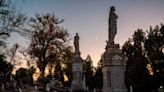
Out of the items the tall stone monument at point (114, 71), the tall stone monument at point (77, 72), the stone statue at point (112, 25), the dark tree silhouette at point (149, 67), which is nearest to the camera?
the tall stone monument at point (114, 71)

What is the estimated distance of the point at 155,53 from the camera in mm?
52625

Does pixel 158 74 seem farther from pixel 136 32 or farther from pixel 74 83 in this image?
pixel 74 83

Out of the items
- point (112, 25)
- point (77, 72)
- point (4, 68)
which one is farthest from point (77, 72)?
point (4, 68)

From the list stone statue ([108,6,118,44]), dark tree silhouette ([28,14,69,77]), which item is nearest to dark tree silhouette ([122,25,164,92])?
→ dark tree silhouette ([28,14,69,77])

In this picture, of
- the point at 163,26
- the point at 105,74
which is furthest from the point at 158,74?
the point at 105,74

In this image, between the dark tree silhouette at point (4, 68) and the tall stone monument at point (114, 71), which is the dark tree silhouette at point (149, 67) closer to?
the dark tree silhouette at point (4, 68)

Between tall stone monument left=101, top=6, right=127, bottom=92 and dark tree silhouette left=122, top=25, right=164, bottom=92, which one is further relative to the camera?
dark tree silhouette left=122, top=25, right=164, bottom=92

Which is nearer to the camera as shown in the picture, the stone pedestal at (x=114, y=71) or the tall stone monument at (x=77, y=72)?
the stone pedestal at (x=114, y=71)

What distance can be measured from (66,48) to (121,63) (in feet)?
107

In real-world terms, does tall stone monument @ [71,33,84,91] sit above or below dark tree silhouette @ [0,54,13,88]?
below

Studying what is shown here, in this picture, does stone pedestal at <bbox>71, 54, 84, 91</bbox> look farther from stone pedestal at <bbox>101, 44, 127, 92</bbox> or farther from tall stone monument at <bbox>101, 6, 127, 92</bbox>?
stone pedestal at <bbox>101, 44, 127, 92</bbox>

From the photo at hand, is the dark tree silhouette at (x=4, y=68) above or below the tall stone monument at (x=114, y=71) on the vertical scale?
above

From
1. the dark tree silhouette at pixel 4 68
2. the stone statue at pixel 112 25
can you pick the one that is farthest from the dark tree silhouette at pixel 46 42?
the stone statue at pixel 112 25

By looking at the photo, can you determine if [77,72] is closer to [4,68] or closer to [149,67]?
[149,67]
